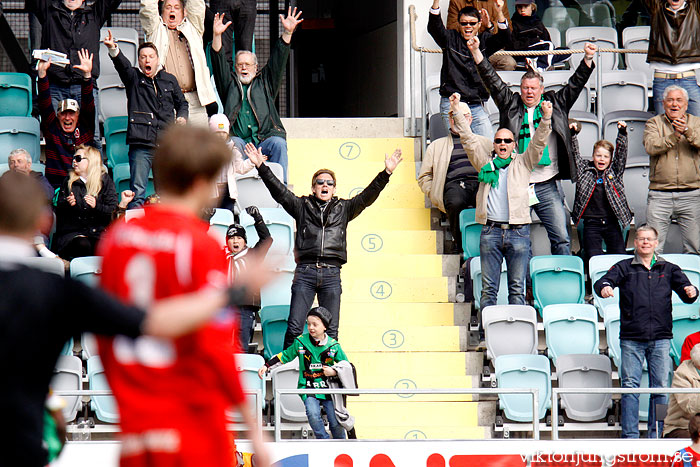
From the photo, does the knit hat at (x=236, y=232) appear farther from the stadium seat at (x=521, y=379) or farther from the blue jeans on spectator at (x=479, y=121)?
the blue jeans on spectator at (x=479, y=121)

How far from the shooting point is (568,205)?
35.3 ft

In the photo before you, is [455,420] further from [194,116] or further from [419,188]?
[194,116]

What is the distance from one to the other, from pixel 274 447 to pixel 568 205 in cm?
451

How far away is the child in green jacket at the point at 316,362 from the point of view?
791 centimetres

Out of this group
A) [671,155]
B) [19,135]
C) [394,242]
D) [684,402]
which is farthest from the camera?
[19,135]

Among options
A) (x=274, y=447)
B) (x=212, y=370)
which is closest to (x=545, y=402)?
(x=274, y=447)

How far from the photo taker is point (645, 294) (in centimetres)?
850

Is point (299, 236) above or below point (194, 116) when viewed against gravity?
below

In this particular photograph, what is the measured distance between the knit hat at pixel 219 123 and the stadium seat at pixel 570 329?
10.6ft

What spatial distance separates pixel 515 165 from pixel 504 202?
0.41 m

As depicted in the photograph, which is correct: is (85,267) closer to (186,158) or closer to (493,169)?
(493,169)

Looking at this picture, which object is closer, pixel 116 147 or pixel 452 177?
pixel 452 177

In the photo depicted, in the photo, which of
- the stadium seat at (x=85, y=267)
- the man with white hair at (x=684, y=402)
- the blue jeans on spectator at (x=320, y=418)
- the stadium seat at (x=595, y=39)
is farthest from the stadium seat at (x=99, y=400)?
the stadium seat at (x=595, y=39)

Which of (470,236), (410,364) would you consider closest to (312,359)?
(410,364)
